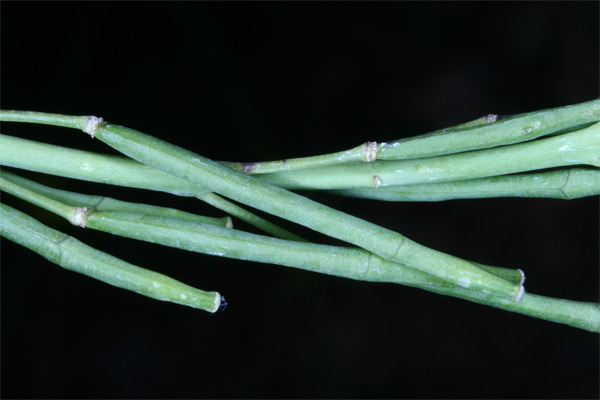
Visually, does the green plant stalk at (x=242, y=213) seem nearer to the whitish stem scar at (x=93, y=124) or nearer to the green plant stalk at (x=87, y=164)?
the green plant stalk at (x=87, y=164)

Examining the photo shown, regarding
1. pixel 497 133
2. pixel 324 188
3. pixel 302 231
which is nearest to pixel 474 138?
pixel 497 133

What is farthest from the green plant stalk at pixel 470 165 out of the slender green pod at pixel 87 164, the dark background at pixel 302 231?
the dark background at pixel 302 231

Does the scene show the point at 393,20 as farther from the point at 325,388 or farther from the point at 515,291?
the point at 515,291

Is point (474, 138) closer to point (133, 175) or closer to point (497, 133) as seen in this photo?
point (497, 133)

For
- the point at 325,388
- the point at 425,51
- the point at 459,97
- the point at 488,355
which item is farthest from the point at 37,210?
the point at 488,355

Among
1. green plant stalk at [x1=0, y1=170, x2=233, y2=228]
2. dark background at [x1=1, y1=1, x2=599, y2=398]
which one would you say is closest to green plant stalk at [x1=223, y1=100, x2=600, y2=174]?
green plant stalk at [x1=0, y1=170, x2=233, y2=228]

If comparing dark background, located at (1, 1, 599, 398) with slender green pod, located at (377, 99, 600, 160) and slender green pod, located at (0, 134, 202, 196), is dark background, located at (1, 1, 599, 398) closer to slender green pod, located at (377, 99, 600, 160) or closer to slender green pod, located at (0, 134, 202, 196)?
slender green pod, located at (0, 134, 202, 196)
